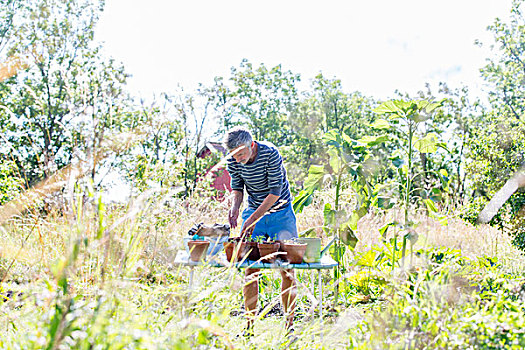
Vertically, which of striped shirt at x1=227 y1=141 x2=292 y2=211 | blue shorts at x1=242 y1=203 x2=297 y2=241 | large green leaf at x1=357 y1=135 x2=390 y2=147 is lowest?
blue shorts at x1=242 y1=203 x2=297 y2=241

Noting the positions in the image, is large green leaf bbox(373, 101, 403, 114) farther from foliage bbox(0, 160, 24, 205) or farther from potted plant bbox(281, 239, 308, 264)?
foliage bbox(0, 160, 24, 205)

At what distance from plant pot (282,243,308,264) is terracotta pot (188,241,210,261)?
0.49m

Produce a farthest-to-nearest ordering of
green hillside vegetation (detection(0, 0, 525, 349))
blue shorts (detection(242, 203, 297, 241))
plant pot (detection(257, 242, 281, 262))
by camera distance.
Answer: blue shorts (detection(242, 203, 297, 241))
plant pot (detection(257, 242, 281, 262))
green hillside vegetation (detection(0, 0, 525, 349))

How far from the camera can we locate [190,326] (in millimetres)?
1548

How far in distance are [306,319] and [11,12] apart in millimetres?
14083

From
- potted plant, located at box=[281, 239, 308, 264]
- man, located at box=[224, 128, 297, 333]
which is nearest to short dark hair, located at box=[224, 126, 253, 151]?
man, located at box=[224, 128, 297, 333]

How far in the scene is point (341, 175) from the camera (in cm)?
388

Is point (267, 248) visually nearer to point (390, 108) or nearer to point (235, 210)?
point (235, 210)

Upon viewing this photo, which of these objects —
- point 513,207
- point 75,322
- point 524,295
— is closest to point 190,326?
point 75,322

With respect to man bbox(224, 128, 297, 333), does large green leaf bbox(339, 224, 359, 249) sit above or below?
below

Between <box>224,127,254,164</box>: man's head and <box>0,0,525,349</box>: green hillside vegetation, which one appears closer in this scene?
<box>0,0,525,349</box>: green hillside vegetation

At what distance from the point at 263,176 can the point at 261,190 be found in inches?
5.7

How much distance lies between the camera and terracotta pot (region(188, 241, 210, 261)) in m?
2.52

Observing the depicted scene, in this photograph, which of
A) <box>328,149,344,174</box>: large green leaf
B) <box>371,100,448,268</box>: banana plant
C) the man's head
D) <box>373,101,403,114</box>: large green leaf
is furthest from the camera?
<box>328,149,344,174</box>: large green leaf
